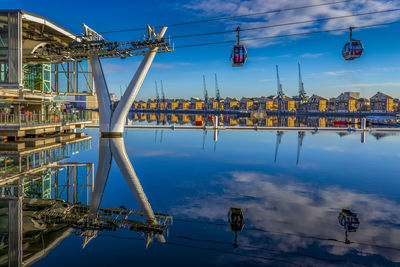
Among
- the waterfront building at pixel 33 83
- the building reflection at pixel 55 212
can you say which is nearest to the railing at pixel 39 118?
the waterfront building at pixel 33 83

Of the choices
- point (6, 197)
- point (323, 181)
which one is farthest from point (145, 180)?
point (323, 181)

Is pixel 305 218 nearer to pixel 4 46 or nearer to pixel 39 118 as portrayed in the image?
pixel 39 118

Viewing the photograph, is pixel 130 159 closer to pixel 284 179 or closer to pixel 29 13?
pixel 284 179

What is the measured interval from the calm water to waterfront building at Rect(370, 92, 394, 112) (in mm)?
206460

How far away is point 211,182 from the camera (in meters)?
11.3

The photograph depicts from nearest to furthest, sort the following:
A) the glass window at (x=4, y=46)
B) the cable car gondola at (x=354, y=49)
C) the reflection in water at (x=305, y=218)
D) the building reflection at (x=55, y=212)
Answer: the reflection in water at (x=305, y=218), the building reflection at (x=55, y=212), the glass window at (x=4, y=46), the cable car gondola at (x=354, y=49)

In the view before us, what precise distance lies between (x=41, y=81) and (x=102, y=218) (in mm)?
28293

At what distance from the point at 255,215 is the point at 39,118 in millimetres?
21120

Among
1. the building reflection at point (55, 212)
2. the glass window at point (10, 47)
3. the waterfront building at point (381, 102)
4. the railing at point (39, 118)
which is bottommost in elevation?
the building reflection at point (55, 212)

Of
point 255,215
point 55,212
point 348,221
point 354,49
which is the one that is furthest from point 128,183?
point 354,49

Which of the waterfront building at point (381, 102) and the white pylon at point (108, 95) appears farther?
the waterfront building at point (381, 102)

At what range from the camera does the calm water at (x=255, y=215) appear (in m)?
5.52

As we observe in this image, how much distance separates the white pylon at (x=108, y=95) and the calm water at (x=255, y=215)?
12626 millimetres

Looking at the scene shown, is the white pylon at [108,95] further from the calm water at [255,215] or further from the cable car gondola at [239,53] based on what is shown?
the calm water at [255,215]
